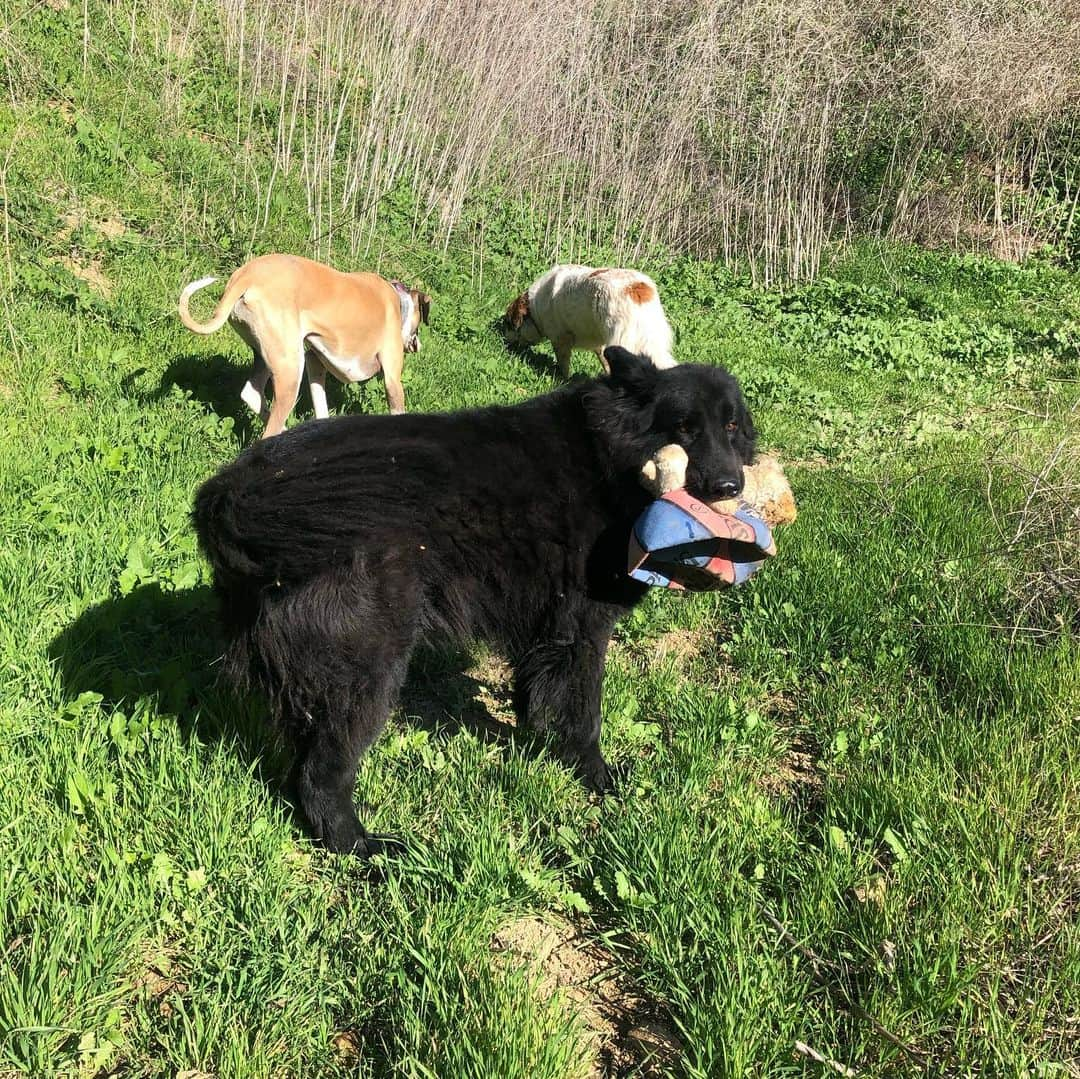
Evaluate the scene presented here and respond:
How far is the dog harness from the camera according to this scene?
103 inches

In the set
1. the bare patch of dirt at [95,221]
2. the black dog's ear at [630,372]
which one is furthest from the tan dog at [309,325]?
the black dog's ear at [630,372]

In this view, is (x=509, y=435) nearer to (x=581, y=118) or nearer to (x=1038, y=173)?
(x=581, y=118)

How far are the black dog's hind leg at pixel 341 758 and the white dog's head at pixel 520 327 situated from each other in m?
7.08

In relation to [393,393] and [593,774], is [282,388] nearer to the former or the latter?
[393,393]

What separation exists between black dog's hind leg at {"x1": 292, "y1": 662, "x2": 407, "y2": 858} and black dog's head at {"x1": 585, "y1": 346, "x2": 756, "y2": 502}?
1.23 meters

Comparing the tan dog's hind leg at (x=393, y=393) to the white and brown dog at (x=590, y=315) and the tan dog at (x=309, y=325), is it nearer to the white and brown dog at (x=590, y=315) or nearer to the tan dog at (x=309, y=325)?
the tan dog at (x=309, y=325)

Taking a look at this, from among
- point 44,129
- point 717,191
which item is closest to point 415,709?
point 44,129

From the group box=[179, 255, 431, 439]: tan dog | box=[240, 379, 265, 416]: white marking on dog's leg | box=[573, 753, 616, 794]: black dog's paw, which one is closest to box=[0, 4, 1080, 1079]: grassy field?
box=[573, 753, 616, 794]: black dog's paw

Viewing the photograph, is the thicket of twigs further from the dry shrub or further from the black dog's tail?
the black dog's tail

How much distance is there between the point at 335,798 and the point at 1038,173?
14936 mm

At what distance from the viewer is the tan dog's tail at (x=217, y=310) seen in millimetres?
4840

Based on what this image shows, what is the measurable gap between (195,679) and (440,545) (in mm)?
1165

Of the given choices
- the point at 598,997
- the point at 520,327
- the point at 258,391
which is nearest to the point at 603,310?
the point at 520,327

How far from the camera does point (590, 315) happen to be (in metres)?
8.30
